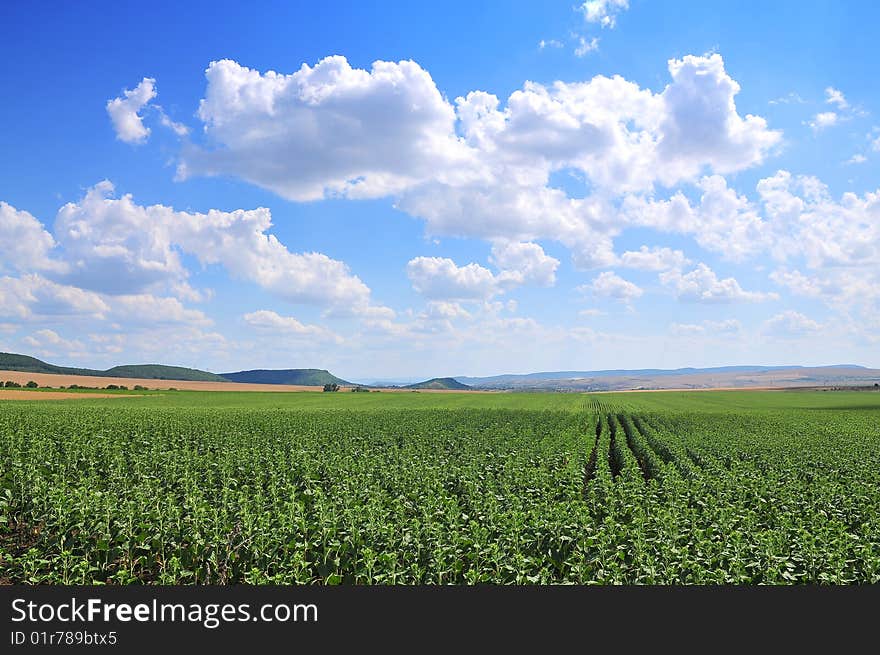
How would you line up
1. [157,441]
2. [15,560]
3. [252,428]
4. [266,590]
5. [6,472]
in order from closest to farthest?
[266,590] → [15,560] → [6,472] → [157,441] → [252,428]

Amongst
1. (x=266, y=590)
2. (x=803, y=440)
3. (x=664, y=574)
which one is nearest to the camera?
(x=266, y=590)

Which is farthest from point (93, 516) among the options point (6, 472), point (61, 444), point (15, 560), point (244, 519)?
point (61, 444)

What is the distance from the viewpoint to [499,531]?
12.8 meters

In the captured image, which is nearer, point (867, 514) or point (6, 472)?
point (867, 514)

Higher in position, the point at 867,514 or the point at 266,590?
the point at 266,590

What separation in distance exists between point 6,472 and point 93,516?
1010 cm

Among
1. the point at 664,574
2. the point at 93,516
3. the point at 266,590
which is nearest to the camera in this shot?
the point at 266,590

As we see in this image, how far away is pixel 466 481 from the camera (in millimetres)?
18203

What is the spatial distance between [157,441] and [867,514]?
27035mm

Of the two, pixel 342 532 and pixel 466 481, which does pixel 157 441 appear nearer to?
pixel 466 481

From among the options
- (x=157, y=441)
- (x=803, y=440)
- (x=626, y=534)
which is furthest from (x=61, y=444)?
(x=803, y=440)

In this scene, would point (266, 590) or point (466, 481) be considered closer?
point (266, 590)

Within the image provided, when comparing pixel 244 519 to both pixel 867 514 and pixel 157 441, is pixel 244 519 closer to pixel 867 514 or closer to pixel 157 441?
pixel 867 514

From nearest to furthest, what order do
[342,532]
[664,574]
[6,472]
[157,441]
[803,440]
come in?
[664,574], [342,532], [6,472], [157,441], [803,440]
